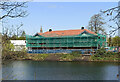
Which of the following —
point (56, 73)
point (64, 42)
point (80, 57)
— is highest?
point (64, 42)

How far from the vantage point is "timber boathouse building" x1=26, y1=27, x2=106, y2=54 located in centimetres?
2974

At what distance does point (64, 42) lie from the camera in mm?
31328

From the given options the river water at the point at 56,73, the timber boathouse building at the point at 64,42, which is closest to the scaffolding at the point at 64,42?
the timber boathouse building at the point at 64,42

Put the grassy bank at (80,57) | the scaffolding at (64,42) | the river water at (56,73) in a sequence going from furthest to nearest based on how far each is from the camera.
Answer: the scaffolding at (64,42) → the grassy bank at (80,57) → the river water at (56,73)

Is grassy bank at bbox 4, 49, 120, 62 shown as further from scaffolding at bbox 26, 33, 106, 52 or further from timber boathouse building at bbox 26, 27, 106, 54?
scaffolding at bbox 26, 33, 106, 52

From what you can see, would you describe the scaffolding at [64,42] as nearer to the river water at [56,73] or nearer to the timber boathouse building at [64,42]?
the timber boathouse building at [64,42]

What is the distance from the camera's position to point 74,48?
3141 centimetres

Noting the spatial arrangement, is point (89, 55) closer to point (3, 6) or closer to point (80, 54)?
point (80, 54)

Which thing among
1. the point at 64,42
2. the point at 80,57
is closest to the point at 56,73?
the point at 80,57

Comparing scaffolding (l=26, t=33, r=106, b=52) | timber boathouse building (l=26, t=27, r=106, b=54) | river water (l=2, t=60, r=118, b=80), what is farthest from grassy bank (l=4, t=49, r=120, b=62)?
river water (l=2, t=60, r=118, b=80)

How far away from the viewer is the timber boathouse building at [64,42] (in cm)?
2974

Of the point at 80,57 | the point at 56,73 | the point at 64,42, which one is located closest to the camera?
the point at 56,73

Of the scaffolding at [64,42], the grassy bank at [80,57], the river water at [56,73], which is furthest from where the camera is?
the scaffolding at [64,42]

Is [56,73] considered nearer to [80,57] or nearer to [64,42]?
[80,57]
